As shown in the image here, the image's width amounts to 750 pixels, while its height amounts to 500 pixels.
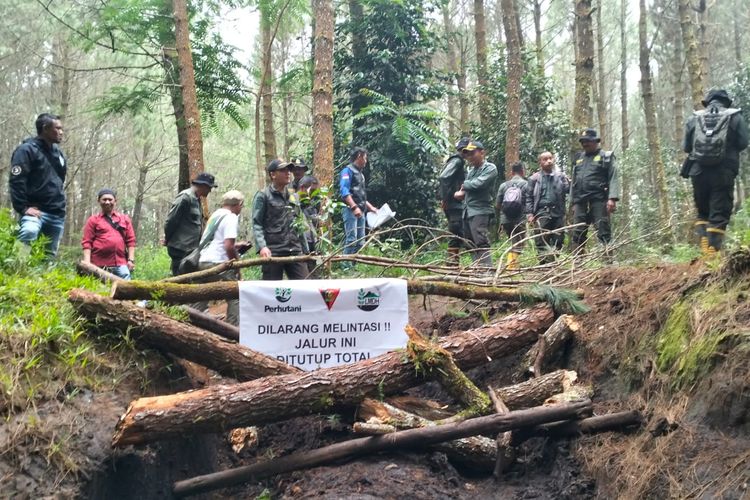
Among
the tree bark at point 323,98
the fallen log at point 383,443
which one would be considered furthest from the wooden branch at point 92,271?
the fallen log at point 383,443

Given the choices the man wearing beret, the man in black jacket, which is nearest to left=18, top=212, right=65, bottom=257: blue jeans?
the man in black jacket

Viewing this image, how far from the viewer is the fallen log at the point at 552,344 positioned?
19.1 ft

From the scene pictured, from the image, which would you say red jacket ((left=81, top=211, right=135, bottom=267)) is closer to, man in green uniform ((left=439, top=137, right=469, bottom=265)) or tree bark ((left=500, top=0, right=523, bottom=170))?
man in green uniform ((left=439, top=137, right=469, bottom=265))

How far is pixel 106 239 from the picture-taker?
325 inches

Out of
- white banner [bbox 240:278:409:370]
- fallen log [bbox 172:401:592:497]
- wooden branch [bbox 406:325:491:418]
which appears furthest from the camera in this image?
white banner [bbox 240:278:409:370]

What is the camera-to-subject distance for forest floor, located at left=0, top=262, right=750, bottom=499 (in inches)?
152

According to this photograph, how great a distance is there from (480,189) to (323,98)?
2563 millimetres

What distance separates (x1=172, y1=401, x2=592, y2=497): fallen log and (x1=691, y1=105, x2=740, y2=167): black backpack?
4.02 metres

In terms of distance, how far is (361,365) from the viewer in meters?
5.32

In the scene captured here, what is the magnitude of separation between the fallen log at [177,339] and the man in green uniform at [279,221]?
195 centimetres

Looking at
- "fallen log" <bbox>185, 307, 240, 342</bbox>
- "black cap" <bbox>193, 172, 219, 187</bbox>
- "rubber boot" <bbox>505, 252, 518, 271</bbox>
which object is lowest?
"fallen log" <bbox>185, 307, 240, 342</bbox>

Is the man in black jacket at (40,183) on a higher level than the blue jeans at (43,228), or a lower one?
higher

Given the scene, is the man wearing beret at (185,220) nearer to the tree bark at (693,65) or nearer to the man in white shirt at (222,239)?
the man in white shirt at (222,239)

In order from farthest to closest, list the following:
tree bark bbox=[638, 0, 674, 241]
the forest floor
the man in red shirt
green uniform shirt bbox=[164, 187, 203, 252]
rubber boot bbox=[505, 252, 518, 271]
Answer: tree bark bbox=[638, 0, 674, 241] → the man in red shirt → green uniform shirt bbox=[164, 187, 203, 252] → rubber boot bbox=[505, 252, 518, 271] → the forest floor
